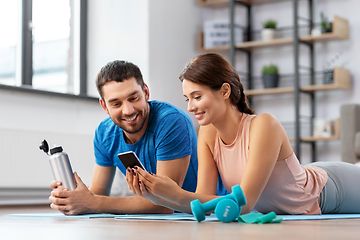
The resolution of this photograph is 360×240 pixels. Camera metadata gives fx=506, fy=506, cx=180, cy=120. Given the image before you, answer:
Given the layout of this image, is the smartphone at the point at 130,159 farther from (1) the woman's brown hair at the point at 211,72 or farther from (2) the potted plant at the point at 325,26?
(2) the potted plant at the point at 325,26

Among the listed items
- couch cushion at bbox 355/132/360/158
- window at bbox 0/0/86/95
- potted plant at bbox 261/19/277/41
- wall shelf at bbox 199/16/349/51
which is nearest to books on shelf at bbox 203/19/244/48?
wall shelf at bbox 199/16/349/51

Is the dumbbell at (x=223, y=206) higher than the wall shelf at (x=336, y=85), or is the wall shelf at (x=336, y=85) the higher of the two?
the wall shelf at (x=336, y=85)

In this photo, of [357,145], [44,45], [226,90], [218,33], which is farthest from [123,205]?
[218,33]

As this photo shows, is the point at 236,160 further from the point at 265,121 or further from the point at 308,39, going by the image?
the point at 308,39

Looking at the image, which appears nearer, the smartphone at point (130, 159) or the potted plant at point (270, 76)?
the smartphone at point (130, 159)

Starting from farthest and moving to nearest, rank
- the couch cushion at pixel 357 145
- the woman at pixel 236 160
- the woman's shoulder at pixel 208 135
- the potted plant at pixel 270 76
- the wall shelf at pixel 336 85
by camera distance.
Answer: the potted plant at pixel 270 76
the wall shelf at pixel 336 85
the couch cushion at pixel 357 145
the woman's shoulder at pixel 208 135
the woman at pixel 236 160

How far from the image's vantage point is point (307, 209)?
1.87m

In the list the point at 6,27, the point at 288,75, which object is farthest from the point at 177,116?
the point at 288,75

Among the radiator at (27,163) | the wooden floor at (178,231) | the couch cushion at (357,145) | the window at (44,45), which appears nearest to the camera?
the wooden floor at (178,231)

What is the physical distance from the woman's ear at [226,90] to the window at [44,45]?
2.41 m

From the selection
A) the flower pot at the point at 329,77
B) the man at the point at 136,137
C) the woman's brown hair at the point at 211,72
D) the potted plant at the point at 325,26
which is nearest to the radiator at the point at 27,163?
the man at the point at 136,137

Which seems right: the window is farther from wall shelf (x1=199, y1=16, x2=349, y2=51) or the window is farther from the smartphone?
the smartphone

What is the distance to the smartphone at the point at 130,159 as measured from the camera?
56.9 inches

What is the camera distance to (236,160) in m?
1.71
